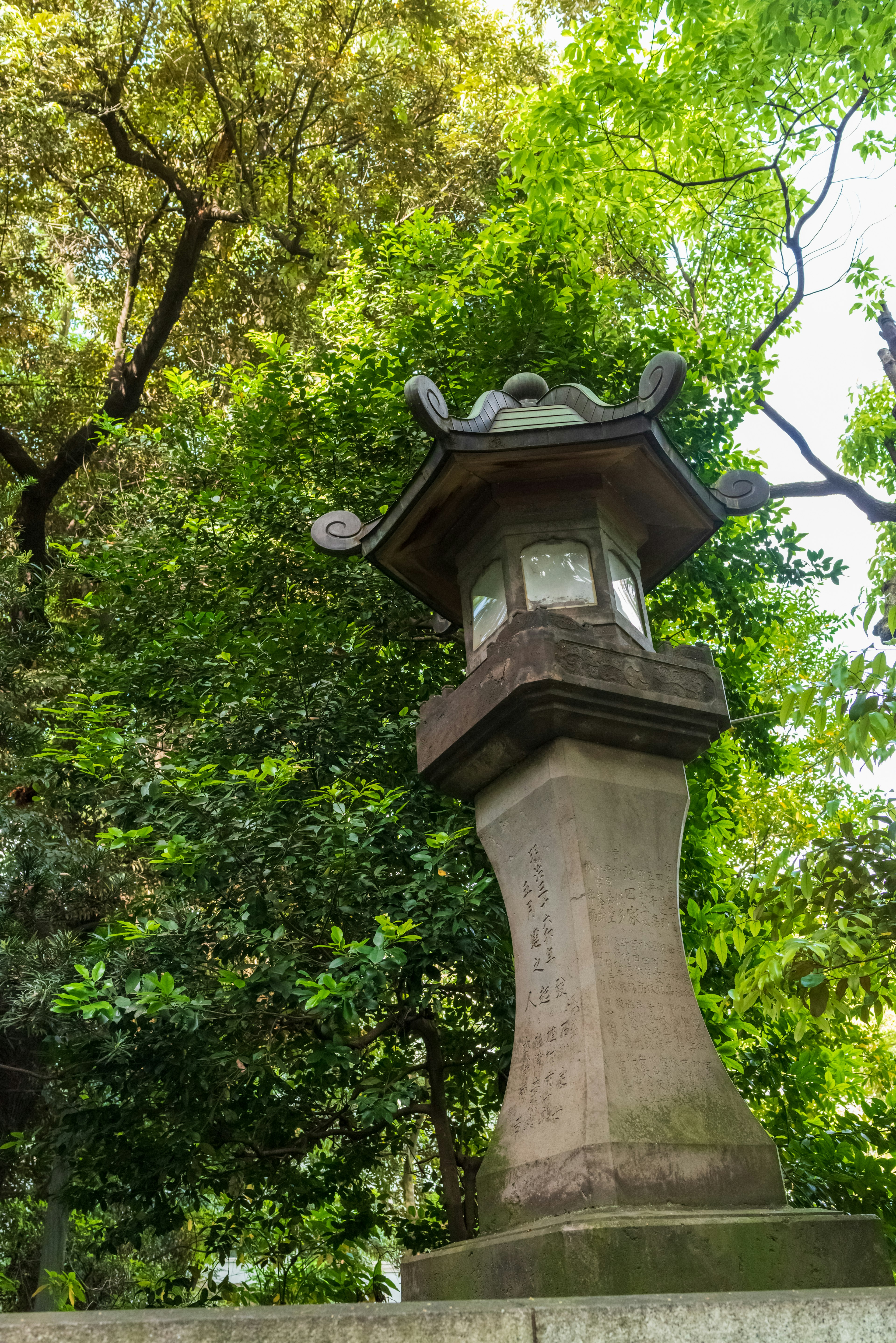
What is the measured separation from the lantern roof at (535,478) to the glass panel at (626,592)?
26 centimetres

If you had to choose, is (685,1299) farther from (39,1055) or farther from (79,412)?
(79,412)

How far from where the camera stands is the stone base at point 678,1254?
8.10 ft

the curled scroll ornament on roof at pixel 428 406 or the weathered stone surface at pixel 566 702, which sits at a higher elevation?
the curled scroll ornament on roof at pixel 428 406

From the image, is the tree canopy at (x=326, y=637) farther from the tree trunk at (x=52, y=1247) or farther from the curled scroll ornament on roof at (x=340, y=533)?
the curled scroll ornament on roof at (x=340, y=533)

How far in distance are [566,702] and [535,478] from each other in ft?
3.29

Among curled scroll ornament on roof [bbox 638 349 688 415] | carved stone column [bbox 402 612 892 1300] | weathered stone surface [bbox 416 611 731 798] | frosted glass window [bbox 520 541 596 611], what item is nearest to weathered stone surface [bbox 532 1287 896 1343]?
carved stone column [bbox 402 612 892 1300]

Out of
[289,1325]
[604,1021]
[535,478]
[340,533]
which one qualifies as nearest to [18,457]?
[340,533]

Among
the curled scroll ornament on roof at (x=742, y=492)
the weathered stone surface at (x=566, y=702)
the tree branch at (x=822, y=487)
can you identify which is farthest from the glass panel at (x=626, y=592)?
the tree branch at (x=822, y=487)

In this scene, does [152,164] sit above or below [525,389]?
above

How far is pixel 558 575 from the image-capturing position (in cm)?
381

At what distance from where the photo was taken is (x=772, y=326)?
8.30 metres

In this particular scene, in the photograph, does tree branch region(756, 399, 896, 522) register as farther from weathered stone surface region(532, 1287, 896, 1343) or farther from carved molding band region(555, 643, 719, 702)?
weathered stone surface region(532, 1287, 896, 1343)

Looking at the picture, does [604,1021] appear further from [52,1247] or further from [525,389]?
[52,1247]

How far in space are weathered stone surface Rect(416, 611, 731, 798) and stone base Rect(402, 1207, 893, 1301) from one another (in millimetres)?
1461
